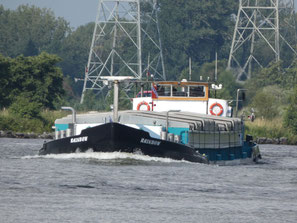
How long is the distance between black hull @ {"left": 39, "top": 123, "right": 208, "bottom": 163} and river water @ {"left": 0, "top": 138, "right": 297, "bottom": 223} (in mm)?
361

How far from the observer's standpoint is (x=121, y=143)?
46.0 m

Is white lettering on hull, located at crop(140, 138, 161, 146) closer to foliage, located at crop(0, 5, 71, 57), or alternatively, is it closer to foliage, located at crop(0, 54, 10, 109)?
foliage, located at crop(0, 54, 10, 109)

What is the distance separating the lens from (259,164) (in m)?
58.2

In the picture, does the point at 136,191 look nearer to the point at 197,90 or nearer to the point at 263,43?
the point at 197,90

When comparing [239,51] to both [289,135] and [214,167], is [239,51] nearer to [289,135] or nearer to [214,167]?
[289,135]

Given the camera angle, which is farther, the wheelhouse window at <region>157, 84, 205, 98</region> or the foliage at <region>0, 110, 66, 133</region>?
the foliage at <region>0, 110, 66, 133</region>

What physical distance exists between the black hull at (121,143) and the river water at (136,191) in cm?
36

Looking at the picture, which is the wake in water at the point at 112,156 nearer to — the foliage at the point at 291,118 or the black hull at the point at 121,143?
the black hull at the point at 121,143

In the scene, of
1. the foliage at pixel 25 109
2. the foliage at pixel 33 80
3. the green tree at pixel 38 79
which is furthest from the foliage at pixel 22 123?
the green tree at pixel 38 79

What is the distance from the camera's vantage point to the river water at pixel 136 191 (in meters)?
30.6

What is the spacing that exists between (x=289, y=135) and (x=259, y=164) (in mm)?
36638

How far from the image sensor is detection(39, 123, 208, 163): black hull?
4578 centimetres

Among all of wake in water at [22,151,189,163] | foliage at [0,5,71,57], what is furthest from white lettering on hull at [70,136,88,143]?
foliage at [0,5,71,57]

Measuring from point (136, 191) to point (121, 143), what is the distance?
10.1 m
